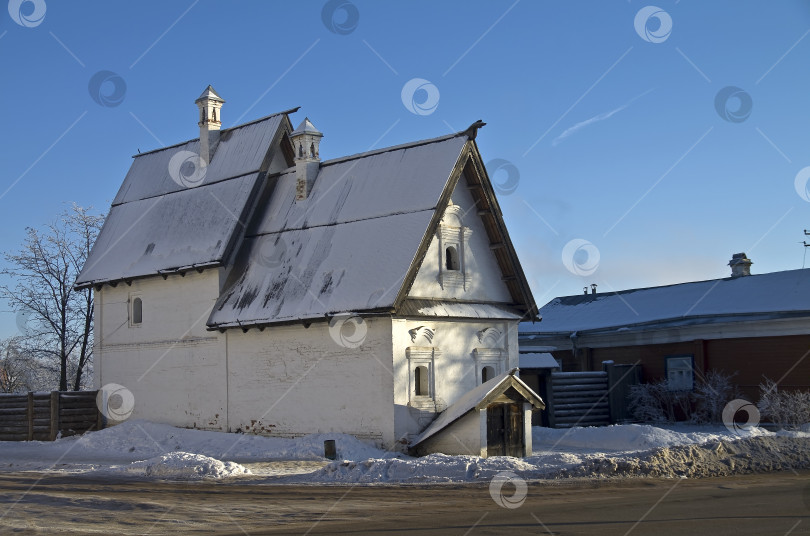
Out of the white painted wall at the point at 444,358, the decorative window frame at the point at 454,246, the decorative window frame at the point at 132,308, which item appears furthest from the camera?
the decorative window frame at the point at 132,308

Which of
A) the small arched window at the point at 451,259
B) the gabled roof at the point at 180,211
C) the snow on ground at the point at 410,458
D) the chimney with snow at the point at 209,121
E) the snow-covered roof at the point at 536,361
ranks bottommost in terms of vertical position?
the snow on ground at the point at 410,458

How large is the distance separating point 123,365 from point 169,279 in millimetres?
4149

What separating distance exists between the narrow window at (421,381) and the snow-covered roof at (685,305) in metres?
11.2

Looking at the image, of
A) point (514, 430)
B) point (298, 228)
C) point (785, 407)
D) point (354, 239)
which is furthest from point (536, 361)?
point (298, 228)

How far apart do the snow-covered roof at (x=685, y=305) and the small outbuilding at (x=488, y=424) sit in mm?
10060

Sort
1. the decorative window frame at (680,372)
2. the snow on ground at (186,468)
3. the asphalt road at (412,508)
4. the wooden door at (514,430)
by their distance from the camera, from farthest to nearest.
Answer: the decorative window frame at (680,372), the wooden door at (514,430), the snow on ground at (186,468), the asphalt road at (412,508)

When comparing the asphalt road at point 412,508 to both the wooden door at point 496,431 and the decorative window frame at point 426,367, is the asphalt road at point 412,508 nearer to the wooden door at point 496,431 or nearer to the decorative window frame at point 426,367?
the wooden door at point 496,431

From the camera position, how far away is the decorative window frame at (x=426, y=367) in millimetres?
25203

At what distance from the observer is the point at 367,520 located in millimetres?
13766

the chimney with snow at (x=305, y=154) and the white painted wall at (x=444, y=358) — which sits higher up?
the chimney with snow at (x=305, y=154)

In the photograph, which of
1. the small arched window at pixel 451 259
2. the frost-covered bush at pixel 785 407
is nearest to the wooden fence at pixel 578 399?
the frost-covered bush at pixel 785 407

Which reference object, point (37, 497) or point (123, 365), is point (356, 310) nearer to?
point (37, 497)

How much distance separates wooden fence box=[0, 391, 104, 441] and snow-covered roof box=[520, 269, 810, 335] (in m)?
18.3

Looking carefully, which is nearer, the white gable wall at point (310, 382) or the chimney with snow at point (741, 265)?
the white gable wall at point (310, 382)
